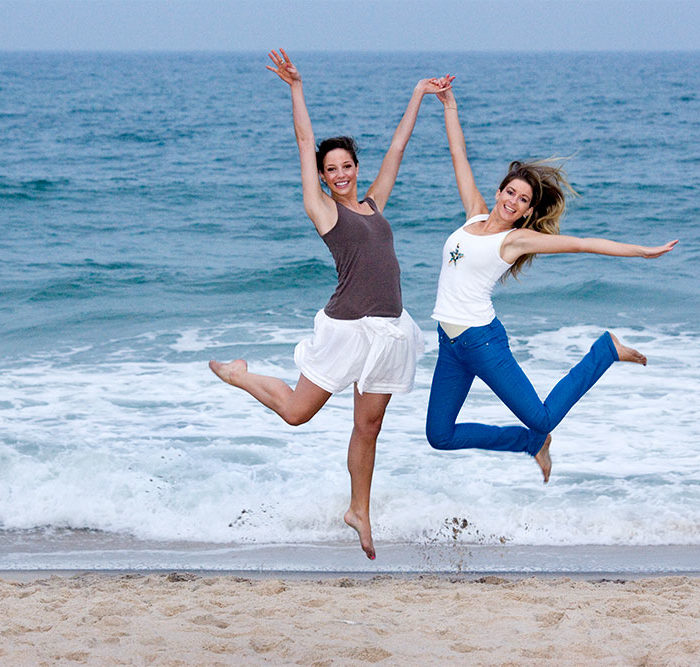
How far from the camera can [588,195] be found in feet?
65.4

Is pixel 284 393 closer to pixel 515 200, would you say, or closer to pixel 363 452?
pixel 363 452

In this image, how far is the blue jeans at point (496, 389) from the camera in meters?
4.33

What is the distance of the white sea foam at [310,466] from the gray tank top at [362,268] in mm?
2371

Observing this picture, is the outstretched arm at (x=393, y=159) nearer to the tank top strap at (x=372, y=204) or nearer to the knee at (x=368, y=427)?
the tank top strap at (x=372, y=204)

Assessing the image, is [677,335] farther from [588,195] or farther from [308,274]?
[588,195]

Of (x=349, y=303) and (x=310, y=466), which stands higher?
(x=349, y=303)

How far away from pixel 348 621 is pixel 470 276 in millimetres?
1673

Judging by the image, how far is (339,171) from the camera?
169 inches

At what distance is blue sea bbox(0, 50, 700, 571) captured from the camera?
6.18m

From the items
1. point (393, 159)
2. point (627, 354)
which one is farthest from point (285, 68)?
point (627, 354)

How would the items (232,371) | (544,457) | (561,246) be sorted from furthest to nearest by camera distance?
(544,457)
(232,371)
(561,246)

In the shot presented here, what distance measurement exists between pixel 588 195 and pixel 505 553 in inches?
600

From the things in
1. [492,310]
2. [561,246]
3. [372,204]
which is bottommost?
[492,310]

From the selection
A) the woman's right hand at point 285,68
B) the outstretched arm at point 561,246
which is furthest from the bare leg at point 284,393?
the woman's right hand at point 285,68
